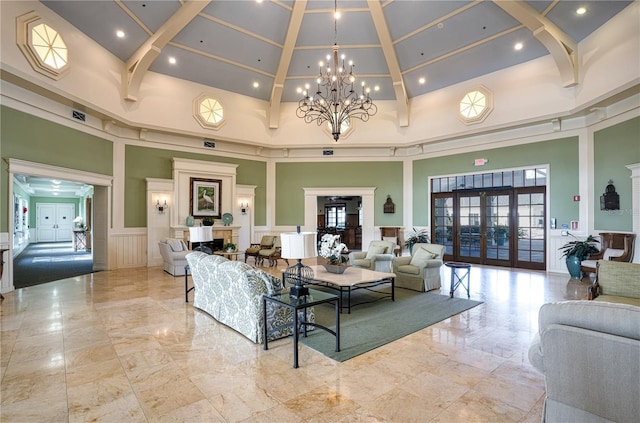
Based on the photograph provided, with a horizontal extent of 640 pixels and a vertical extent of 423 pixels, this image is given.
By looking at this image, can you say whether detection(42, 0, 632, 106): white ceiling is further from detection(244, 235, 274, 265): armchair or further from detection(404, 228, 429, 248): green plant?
detection(244, 235, 274, 265): armchair

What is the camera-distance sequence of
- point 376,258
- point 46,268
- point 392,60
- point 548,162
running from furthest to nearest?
point 392,60, point 46,268, point 548,162, point 376,258

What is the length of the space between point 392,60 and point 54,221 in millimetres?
20185

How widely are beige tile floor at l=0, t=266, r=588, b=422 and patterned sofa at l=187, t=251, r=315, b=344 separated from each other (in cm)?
15

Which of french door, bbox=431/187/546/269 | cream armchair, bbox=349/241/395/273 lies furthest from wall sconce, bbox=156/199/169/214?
french door, bbox=431/187/546/269

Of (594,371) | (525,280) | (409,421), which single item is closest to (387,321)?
(409,421)

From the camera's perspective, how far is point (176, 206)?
941 cm

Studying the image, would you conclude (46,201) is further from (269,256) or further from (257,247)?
(269,256)

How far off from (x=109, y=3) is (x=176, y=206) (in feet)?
16.5

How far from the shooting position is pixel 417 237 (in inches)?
405

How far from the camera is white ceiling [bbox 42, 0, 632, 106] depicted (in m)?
6.91

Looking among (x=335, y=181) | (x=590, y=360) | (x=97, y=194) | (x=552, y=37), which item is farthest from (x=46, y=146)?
(x=552, y=37)

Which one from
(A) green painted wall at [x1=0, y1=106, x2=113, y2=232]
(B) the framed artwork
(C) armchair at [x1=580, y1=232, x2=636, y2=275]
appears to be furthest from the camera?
(B) the framed artwork

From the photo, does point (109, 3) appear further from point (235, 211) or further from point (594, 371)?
point (594, 371)

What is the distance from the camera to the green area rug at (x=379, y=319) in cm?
360
